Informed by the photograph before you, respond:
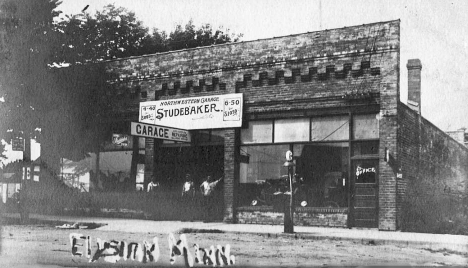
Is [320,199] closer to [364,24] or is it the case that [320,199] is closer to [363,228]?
[363,228]

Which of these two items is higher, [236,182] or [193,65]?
[193,65]

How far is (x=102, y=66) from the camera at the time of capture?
2322 cm

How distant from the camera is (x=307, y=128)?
1867cm

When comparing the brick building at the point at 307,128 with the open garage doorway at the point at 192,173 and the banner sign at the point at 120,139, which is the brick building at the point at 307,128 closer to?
the open garage doorway at the point at 192,173

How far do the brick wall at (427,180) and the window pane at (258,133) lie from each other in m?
4.57

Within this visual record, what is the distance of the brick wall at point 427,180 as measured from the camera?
58.0 feet

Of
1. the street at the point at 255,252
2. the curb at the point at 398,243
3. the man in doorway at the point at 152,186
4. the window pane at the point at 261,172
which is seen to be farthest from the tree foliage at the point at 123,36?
the curb at the point at 398,243

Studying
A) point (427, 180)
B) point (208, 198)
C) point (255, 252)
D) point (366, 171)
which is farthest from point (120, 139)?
point (255, 252)

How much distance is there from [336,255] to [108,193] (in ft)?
46.0

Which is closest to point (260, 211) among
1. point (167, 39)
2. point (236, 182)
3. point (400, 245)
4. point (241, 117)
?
point (236, 182)

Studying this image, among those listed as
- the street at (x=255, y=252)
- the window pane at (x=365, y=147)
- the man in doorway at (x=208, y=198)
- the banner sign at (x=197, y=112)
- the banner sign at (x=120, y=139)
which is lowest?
the street at (x=255, y=252)

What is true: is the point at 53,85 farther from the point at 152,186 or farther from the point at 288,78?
the point at 288,78

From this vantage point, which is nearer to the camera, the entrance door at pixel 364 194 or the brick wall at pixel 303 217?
the entrance door at pixel 364 194

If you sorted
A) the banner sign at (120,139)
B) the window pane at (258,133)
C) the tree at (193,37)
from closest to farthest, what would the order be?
1. the window pane at (258,133)
2. the banner sign at (120,139)
3. the tree at (193,37)
